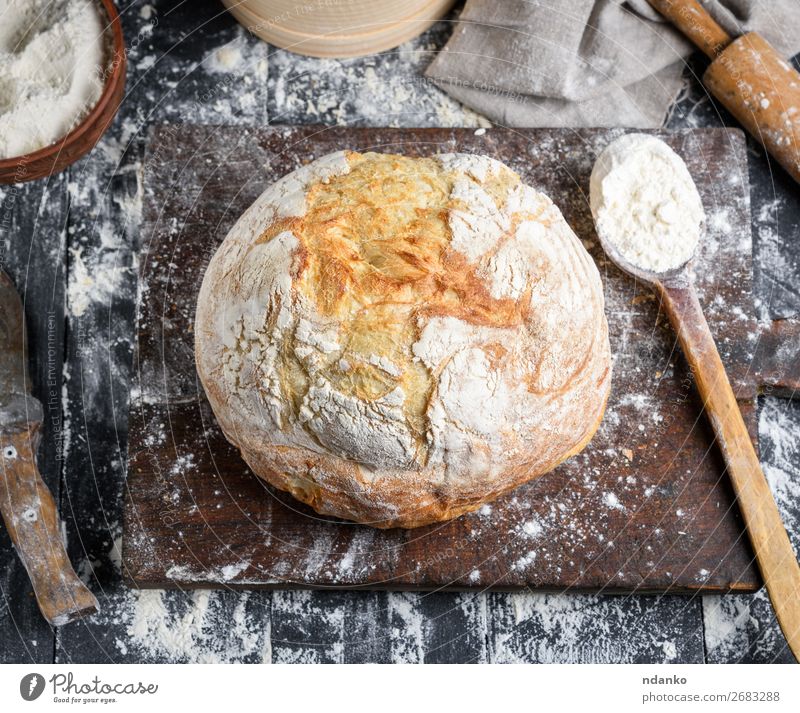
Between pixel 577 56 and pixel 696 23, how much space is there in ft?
0.91

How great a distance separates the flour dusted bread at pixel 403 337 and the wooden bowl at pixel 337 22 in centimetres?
53

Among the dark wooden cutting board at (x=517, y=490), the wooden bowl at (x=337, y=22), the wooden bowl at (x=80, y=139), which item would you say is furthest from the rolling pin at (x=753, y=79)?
the wooden bowl at (x=80, y=139)

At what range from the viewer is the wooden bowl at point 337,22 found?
5.79 ft

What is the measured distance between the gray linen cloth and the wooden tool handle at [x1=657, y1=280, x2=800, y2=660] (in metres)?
0.51

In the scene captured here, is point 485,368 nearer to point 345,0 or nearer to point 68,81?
point 345,0

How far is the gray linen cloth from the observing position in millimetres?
1829

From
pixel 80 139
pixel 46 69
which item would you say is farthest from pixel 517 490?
pixel 46 69

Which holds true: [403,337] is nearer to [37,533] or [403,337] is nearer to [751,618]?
[37,533]

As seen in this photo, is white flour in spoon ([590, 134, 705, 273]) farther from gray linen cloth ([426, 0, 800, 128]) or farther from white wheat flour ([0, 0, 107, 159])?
white wheat flour ([0, 0, 107, 159])

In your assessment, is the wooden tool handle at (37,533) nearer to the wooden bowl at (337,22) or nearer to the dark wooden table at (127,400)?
the dark wooden table at (127,400)

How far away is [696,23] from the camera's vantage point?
1809mm

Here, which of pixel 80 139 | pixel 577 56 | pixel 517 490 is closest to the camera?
pixel 517 490

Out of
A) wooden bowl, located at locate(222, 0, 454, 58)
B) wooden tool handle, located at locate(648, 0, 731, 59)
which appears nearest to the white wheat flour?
wooden bowl, located at locate(222, 0, 454, 58)

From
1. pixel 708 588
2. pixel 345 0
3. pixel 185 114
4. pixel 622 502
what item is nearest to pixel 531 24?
pixel 345 0
